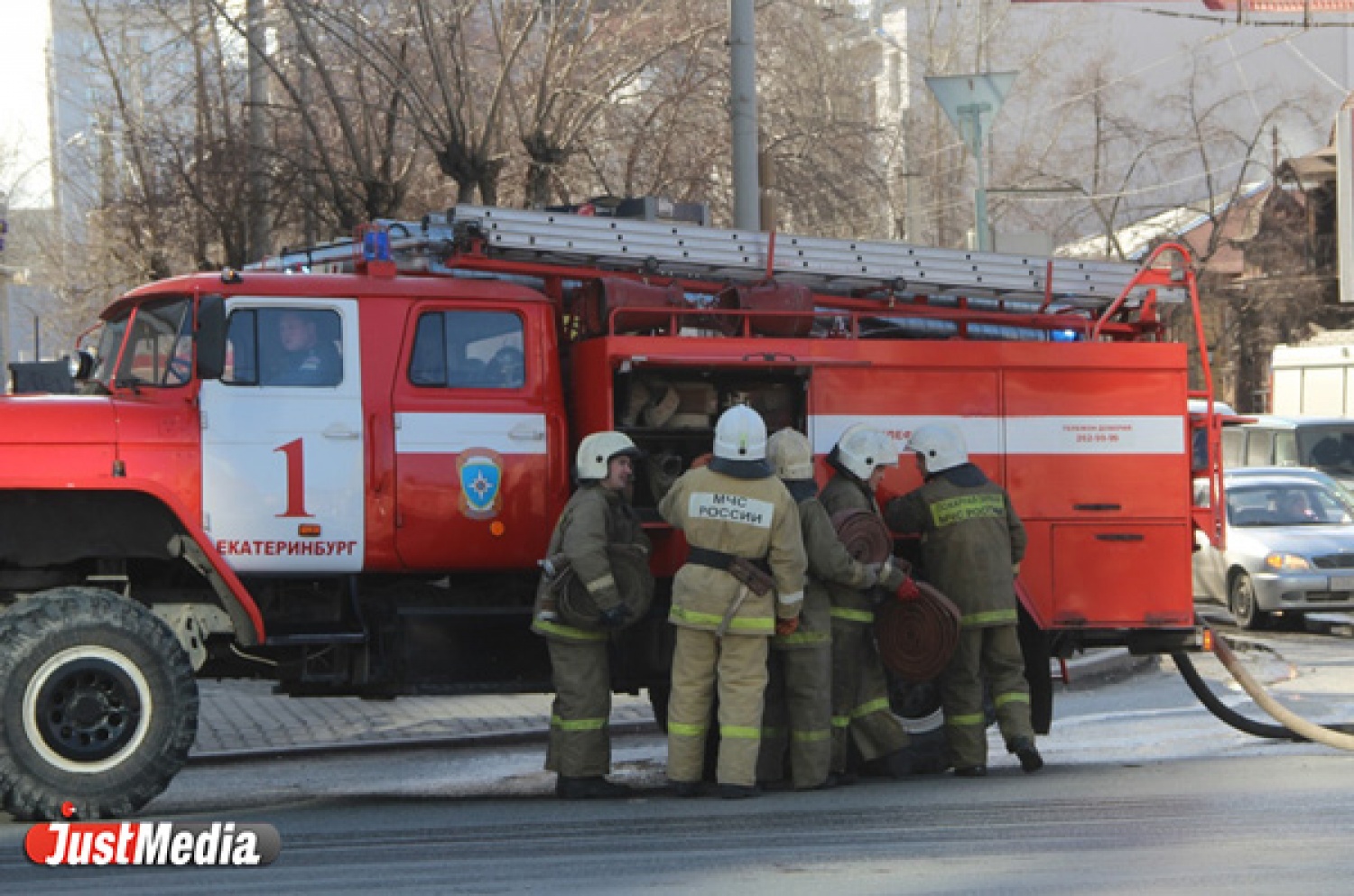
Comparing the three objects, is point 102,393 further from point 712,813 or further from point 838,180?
point 838,180

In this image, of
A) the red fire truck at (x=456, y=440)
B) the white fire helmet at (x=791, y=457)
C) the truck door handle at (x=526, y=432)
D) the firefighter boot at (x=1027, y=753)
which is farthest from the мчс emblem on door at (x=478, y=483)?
the firefighter boot at (x=1027, y=753)

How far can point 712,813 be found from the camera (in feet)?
28.5

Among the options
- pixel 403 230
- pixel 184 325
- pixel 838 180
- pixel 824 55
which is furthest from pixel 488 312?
pixel 824 55

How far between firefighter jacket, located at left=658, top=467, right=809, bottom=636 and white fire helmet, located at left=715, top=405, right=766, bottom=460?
105mm

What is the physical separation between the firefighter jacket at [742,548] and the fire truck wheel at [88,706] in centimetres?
237

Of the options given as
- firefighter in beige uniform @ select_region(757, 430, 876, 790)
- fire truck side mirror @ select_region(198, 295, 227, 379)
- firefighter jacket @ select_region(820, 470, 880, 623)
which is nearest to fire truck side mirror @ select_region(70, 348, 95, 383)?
fire truck side mirror @ select_region(198, 295, 227, 379)

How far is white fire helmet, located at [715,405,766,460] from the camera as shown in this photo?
30.1 ft

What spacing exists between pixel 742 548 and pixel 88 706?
10.0 ft

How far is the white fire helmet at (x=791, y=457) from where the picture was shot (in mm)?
9648

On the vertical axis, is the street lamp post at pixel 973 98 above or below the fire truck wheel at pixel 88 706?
above

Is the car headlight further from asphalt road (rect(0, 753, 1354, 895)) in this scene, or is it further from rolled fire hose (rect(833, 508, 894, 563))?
rolled fire hose (rect(833, 508, 894, 563))

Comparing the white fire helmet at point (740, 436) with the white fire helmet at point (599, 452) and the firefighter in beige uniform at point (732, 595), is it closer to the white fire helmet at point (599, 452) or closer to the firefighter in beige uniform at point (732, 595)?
the firefighter in beige uniform at point (732, 595)

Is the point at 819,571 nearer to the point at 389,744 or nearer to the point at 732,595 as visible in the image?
the point at 732,595

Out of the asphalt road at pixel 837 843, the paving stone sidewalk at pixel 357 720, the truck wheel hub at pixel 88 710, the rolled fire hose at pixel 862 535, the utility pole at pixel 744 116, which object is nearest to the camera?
the asphalt road at pixel 837 843
